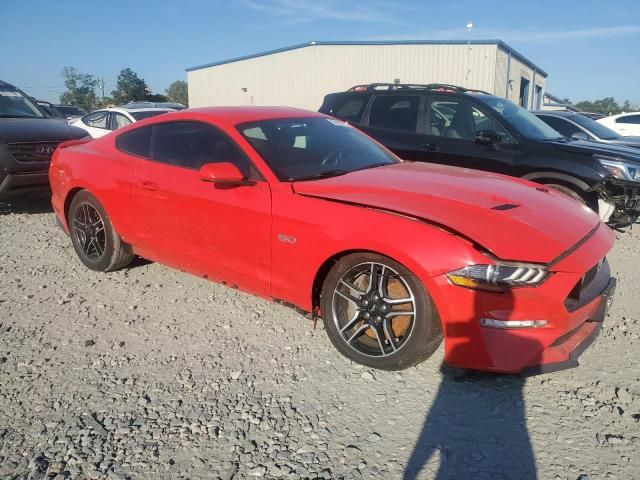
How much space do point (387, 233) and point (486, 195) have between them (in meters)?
0.82

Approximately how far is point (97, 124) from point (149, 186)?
28.0 feet

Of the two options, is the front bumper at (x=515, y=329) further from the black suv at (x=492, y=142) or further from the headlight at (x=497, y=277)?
the black suv at (x=492, y=142)

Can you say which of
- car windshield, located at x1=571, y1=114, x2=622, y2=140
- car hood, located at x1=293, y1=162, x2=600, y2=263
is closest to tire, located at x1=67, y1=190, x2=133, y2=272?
car hood, located at x1=293, y1=162, x2=600, y2=263

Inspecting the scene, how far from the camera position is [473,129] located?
6.62 m

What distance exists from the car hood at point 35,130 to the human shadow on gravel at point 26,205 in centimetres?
80

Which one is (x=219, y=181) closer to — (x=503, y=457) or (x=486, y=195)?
(x=486, y=195)

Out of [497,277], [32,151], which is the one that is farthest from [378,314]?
[32,151]

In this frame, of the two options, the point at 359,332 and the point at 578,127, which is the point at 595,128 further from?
the point at 359,332

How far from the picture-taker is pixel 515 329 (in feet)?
8.86

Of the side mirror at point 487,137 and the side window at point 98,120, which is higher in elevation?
the side window at point 98,120

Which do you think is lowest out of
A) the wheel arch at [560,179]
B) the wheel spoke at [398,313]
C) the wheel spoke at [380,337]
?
the wheel spoke at [380,337]

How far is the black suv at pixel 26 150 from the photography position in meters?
6.84

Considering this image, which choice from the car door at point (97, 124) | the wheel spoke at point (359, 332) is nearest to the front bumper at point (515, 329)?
the wheel spoke at point (359, 332)

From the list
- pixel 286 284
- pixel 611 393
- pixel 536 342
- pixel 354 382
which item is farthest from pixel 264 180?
pixel 611 393
